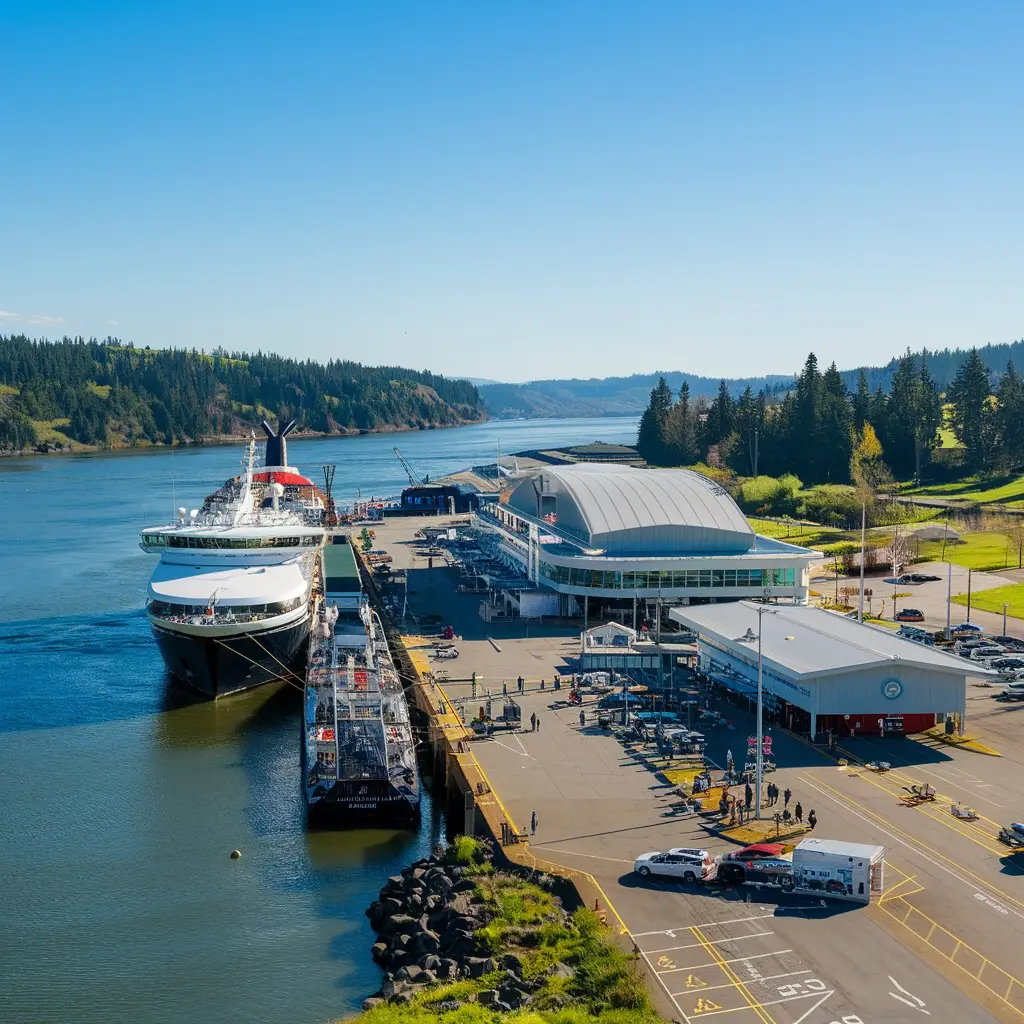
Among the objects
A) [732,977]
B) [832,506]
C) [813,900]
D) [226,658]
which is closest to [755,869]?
[813,900]

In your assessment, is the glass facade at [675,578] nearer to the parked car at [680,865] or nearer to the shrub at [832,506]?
the parked car at [680,865]

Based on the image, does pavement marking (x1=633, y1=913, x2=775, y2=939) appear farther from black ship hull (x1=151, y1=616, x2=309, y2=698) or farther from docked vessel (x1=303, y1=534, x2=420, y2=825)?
black ship hull (x1=151, y1=616, x2=309, y2=698)

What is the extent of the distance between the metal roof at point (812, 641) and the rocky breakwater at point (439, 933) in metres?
16.0

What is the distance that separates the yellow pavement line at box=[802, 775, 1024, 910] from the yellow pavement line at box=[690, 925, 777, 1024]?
295 inches

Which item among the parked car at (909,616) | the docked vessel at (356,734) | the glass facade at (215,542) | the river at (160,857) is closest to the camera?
the river at (160,857)

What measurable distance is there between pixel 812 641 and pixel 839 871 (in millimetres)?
17859

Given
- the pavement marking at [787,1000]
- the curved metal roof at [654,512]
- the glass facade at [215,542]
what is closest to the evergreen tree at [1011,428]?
the curved metal roof at [654,512]

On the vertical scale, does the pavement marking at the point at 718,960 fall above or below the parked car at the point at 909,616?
below

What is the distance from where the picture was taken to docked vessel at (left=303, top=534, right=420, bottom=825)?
3525cm

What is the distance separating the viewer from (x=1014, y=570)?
75688 mm

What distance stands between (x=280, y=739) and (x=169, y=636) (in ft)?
25.6

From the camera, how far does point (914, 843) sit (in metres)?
29.3

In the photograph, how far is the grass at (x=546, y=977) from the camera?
21.6m

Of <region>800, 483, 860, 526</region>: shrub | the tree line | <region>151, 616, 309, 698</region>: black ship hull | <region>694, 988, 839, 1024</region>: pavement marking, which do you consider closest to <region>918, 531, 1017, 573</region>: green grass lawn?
<region>800, 483, 860, 526</region>: shrub
